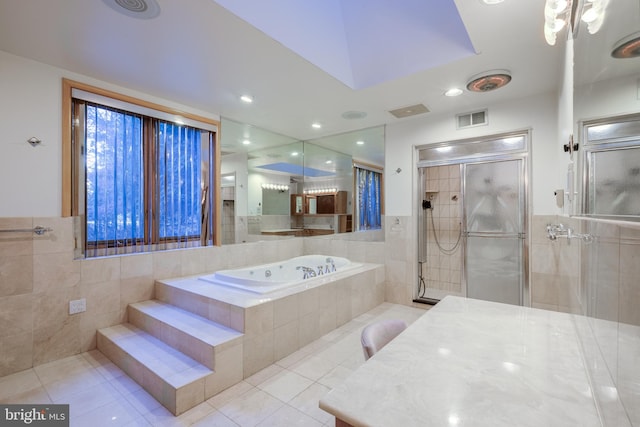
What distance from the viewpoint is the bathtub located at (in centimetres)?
278

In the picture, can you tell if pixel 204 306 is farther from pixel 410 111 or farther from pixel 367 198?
pixel 410 111

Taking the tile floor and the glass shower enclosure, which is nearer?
the tile floor

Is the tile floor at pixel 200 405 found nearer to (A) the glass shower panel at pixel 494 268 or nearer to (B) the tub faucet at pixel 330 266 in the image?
(B) the tub faucet at pixel 330 266

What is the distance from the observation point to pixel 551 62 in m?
2.35

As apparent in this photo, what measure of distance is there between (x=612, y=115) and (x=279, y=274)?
145 inches

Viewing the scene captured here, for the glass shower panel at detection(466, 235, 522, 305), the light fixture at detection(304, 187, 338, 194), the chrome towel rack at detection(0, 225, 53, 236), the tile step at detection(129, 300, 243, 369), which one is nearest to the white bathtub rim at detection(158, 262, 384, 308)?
the tile step at detection(129, 300, 243, 369)

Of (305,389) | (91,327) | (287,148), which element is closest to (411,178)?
(287,148)

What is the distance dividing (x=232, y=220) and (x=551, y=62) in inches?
149

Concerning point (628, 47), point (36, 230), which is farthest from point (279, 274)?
point (628, 47)

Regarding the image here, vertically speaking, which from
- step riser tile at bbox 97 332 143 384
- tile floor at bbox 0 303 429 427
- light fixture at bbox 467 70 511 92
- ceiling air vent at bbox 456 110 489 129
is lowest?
tile floor at bbox 0 303 429 427

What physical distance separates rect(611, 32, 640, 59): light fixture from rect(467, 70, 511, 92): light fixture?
2193 mm

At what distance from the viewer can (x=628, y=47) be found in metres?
0.60

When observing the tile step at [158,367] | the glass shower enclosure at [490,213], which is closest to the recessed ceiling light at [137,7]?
the tile step at [158,367]

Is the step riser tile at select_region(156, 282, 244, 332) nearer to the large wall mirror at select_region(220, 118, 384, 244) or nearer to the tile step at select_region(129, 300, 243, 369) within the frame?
the tile step at select_region(129, 300, 243, 369)
